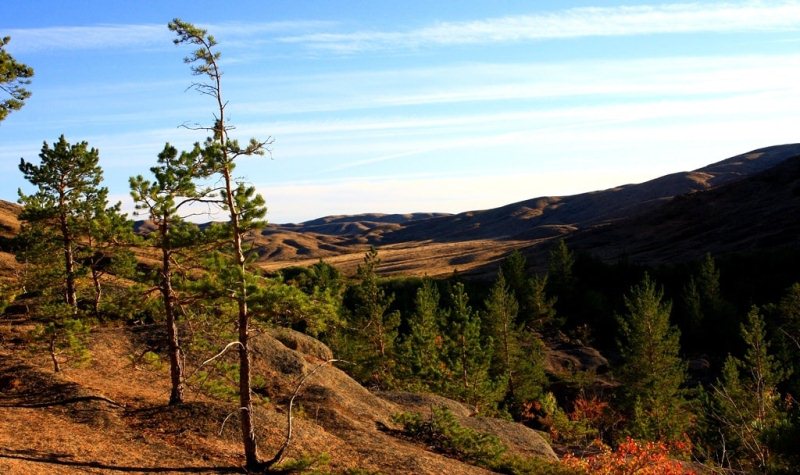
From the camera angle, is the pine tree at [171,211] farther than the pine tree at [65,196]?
No

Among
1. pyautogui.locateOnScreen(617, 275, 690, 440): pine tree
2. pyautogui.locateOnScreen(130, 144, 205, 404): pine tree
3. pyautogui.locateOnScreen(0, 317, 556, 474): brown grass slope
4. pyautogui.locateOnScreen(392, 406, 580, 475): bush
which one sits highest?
pyautogui.locateOnScreen(130, 144, 205, 404): pine tree

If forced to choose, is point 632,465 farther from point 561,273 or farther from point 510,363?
point 561,273

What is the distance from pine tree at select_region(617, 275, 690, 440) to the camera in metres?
40.4

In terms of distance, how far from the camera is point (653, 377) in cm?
4203

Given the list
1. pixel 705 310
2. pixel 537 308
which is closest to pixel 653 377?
pixel 537 308

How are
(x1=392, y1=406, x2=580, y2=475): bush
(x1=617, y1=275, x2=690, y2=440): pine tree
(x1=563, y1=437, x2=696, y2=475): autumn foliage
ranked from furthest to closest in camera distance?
1. (x1=617, y1=275, x2=690, y2=440): pine tree
2. (x1=563, y1=437, x2=696, y2=475): autumn foliage
3. (x1=392, y1=406, x2=580, y2=475): bush

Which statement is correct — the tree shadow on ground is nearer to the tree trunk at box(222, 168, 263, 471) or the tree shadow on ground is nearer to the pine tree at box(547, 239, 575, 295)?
the tree trunk at box(222, 168, 263, 471)

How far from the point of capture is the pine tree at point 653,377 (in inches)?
1590

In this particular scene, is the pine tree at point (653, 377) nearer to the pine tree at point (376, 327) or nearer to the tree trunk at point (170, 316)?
the pine tree at point (376, 327)

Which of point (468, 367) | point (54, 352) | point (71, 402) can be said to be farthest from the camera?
point (468, 367)

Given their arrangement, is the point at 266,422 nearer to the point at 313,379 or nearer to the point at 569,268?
the point at 313,379

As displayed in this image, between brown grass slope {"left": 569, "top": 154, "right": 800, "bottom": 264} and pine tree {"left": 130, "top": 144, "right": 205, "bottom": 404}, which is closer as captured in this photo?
pine tree {"left": 130, "top": 144, "right": 205, "bottom": 404}

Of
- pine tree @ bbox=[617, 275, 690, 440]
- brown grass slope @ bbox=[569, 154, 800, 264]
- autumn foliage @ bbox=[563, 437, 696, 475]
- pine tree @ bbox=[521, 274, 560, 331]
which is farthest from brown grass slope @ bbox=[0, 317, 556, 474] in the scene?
brown grass slope @ bbox=[569, 154, 800, 264]

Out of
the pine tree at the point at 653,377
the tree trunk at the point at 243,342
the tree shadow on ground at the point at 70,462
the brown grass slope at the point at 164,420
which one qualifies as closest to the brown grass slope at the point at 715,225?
the pine tree at the point at 653,377
